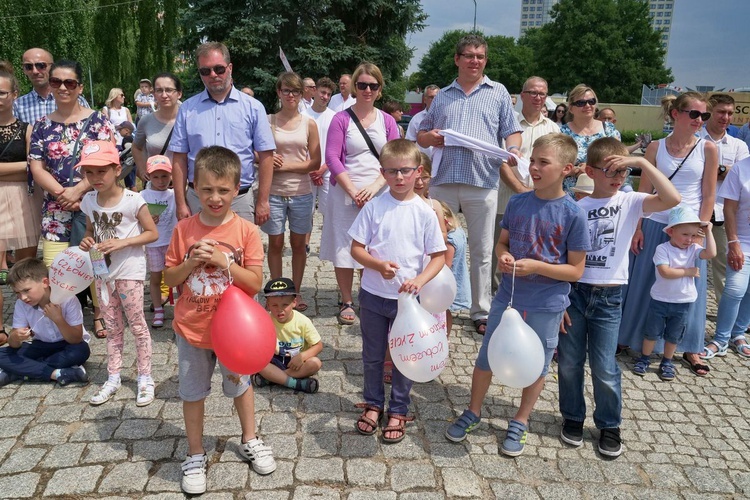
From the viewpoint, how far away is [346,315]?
17.3 feet

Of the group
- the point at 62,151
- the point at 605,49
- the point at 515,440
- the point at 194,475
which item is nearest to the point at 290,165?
the point at 62,151

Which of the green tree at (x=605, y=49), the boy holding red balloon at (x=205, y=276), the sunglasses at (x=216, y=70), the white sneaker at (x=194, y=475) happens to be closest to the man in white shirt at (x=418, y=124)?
the sunglasses at (x=216, y=70)

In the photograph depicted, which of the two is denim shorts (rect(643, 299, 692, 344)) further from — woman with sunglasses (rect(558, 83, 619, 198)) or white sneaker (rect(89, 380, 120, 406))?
white sneaker (rect(89, 380, 120, 406))

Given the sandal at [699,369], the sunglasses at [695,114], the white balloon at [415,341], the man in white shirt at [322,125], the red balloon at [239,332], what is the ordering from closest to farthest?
the red balloon at [239,332] < the white balloon at [415,341] < the sunglasses at [695,114] < the sandal at [699,369] < the man in white shirt at [322,125]

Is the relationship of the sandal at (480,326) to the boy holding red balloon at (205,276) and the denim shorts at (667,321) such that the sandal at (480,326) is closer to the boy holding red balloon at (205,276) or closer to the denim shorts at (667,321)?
the denim shorts at (667,321)

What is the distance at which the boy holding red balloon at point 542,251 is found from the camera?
121 inches

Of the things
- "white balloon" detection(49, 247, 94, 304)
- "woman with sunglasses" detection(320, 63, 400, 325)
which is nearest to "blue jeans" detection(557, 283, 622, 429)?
"woman with sunglasses" detection(320, 63, 400, 325)

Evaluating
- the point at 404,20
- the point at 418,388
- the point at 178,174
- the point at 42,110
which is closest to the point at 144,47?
the point at 404,20

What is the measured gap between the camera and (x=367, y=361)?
136 inches

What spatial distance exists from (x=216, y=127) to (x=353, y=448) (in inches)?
100

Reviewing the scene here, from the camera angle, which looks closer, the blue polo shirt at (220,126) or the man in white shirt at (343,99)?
the blue polo shirt at (220,126)

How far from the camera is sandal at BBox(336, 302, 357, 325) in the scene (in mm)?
5246

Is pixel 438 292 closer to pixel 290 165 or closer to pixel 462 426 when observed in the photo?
pixel 462 426

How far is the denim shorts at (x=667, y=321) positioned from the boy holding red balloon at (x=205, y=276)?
3335 millimetres
